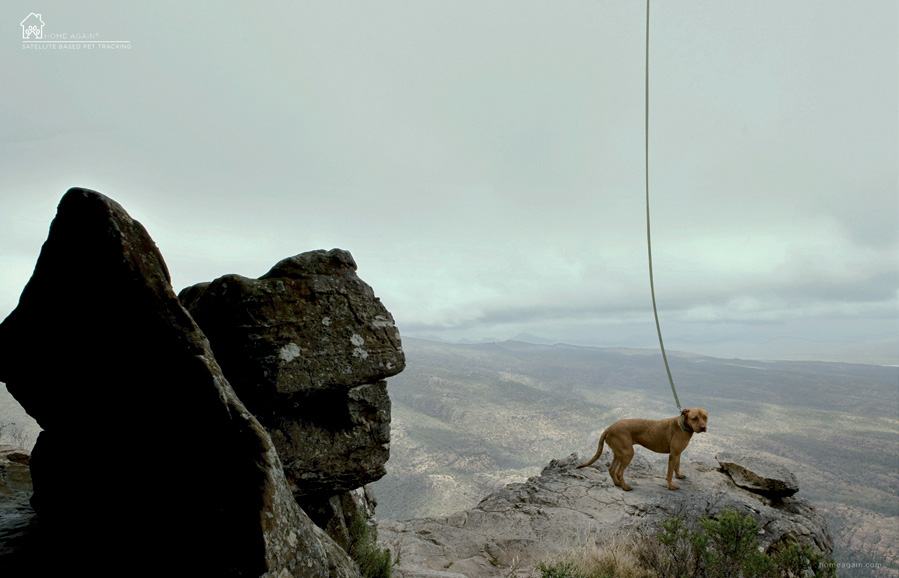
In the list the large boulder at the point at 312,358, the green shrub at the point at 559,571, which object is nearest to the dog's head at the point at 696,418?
the green shrub at the point at 559,571

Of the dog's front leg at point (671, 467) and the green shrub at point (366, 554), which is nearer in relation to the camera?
the green shrub at point (366, 554)

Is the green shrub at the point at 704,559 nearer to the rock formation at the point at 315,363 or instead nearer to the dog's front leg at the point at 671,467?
the rock formation at the point at 315,363

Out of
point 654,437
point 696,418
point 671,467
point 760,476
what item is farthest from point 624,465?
point 760,476

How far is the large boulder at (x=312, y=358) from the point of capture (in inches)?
255

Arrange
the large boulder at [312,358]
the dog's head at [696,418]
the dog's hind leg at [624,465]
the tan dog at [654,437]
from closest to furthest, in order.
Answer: the large boulder at [312,358] → the dog's head at [696,418] → the tan dog at [654,437] → the dog's hind leg at [624,465]

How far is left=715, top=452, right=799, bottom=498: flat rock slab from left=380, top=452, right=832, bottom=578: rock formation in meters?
0.24

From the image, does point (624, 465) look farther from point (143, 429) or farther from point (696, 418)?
point (143, 429)

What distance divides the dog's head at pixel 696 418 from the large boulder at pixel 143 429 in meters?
12.5

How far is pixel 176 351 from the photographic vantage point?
13.7 feet

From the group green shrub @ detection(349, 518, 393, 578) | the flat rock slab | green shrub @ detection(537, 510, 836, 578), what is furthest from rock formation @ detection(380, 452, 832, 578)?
green shrub @ detection(537, 510, 836, 578)

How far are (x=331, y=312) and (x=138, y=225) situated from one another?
3128 mm

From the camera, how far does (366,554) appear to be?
285 inches

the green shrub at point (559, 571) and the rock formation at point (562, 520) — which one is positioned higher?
the green shrub at point (559, 571)

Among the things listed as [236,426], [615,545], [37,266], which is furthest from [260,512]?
[615,545]
